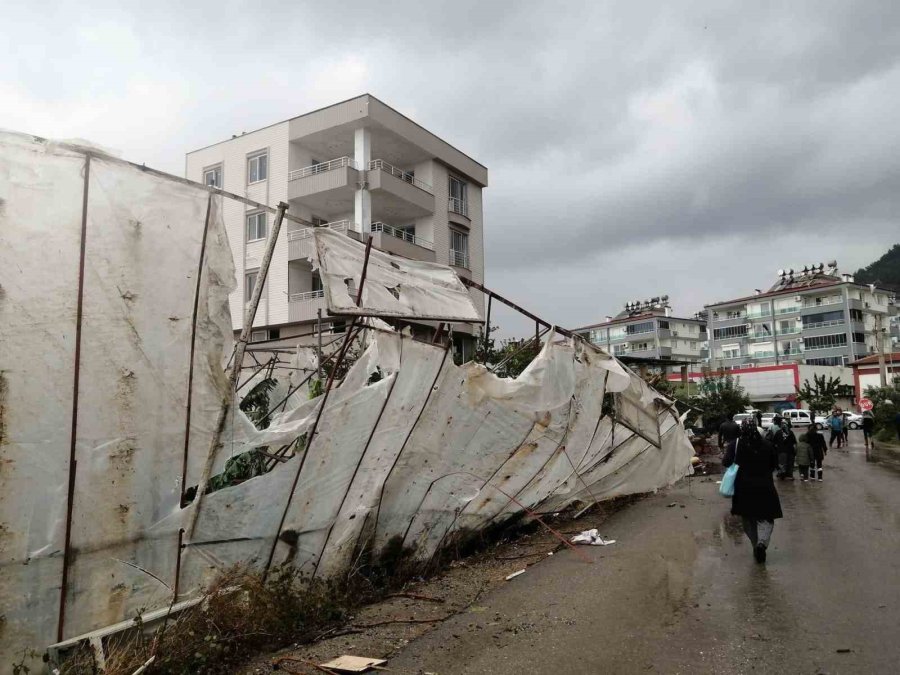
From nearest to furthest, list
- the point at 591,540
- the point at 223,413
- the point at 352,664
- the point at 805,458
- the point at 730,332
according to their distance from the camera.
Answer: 1. the point at 352,664
2. the point at 223,413
3. the point at 591,540
4. the point at 805,458
5. the point at 730,332

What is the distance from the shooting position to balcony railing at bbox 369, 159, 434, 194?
2467 cm

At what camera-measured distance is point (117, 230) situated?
4289 mm

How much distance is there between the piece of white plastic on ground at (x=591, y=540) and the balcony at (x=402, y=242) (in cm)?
1675

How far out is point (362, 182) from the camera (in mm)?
24141

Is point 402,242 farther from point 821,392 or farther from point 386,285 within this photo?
point 821,392

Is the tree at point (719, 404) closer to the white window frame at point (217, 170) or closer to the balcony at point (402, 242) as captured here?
the balcony at point (402, 242)

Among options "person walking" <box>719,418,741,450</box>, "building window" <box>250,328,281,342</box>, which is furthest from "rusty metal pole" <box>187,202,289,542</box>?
"building window" <box>250,328,281,342</box>

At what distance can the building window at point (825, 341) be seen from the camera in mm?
62500

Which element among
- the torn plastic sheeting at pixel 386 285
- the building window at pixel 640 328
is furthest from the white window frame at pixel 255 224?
the building window at pixel 640 328

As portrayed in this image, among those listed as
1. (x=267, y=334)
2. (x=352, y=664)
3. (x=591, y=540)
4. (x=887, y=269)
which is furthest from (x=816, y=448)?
(x=887, y=269)

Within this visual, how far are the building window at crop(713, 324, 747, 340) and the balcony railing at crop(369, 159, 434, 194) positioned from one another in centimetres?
5490

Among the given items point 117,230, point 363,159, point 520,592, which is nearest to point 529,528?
point 520,592

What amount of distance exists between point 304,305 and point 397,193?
18.8 feet

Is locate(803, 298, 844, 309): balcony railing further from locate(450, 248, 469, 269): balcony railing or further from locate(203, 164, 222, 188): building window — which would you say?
locate(203, 164, 222, 188): building window
